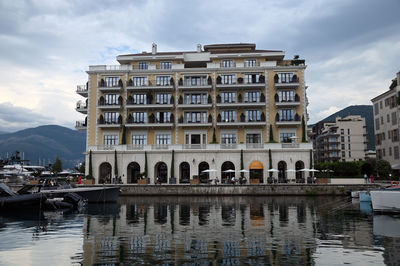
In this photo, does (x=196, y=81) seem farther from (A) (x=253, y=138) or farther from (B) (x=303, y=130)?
(B) (x=303, y=130)

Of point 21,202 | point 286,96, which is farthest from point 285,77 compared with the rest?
point 21,202

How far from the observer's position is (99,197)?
38281mm

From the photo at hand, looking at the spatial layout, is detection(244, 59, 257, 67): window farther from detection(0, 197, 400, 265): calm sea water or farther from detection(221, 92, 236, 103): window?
detection(0, 197, 400, 265): calm sea water

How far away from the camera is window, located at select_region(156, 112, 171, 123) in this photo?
196ft

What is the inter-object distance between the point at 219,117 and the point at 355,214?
3431 centimetres

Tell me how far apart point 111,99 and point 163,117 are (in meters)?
9.52

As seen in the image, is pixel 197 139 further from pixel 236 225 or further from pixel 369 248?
pixel 369 248

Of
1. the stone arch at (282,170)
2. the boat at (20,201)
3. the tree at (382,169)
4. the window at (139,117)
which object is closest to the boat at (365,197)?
the stone arch at (282,170)

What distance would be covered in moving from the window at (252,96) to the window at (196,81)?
7145 millimetres

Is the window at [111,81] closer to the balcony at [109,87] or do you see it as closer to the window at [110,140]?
the balcony at [109,87]

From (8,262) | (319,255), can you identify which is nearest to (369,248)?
(319,255)

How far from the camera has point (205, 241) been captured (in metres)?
15.8

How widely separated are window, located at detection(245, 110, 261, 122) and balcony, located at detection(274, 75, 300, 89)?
5344 millimetres

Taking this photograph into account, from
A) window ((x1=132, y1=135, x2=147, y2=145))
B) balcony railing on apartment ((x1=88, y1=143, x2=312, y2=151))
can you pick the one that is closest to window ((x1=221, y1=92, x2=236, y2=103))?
balcony railing on apartment ((x1=88, y1=143, x2=312, y2=151))
